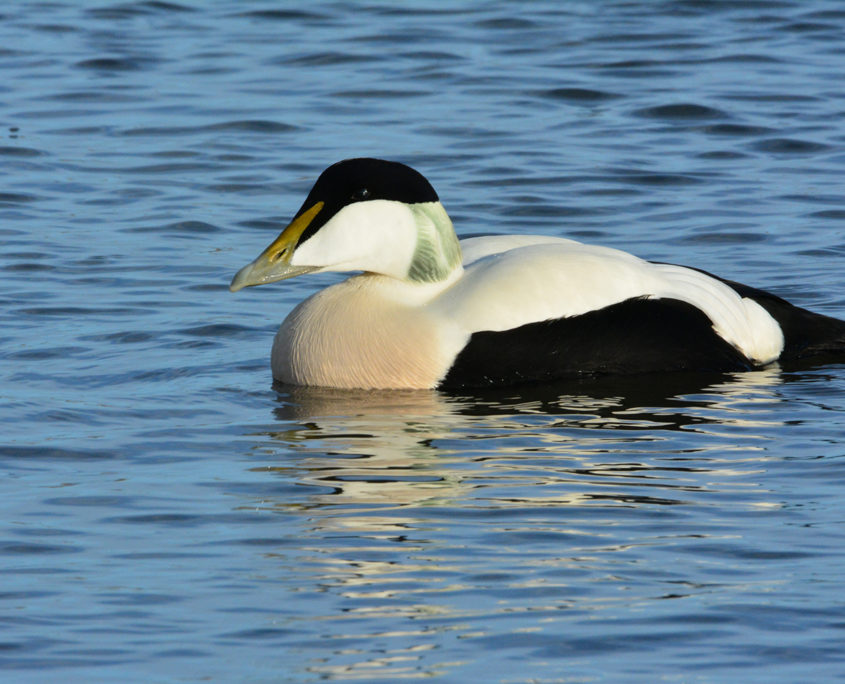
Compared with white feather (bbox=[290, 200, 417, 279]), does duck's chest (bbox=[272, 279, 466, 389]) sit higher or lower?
lower

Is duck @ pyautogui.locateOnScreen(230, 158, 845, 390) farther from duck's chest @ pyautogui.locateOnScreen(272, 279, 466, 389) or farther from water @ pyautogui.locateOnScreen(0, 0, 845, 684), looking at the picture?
water @ pyautogui.locateOnScreen(0, 0, 845, 684)

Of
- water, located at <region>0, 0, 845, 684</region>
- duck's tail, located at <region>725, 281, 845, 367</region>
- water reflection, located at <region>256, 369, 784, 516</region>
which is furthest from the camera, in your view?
duck's tail, located at <region>725, 281, 845, 367</region>

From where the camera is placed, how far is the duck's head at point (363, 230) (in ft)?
21.6

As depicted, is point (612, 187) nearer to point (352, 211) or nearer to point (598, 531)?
point (352, 211)

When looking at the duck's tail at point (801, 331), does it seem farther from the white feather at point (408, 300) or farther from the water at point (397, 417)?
the white feather at point (408, 300)

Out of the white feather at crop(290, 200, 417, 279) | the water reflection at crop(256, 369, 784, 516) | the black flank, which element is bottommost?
the water reflection at crop(256, 369, 784, 516)

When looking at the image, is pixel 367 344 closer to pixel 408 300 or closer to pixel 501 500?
pixel 408 300

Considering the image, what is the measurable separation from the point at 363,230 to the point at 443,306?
1.24 feet

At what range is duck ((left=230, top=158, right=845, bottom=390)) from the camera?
660 centimetres

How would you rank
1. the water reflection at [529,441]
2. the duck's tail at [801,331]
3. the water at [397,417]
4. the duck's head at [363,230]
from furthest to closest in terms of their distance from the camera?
the duck's tail at [801,331] → the duck's head at [363,230] → the water reflection at [529,441] → the water at [397,417]

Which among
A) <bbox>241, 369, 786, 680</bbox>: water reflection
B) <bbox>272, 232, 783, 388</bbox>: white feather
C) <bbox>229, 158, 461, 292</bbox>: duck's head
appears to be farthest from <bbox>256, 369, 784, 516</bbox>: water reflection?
<bbox>229, 158, 461, 292</bbox>: duck's head

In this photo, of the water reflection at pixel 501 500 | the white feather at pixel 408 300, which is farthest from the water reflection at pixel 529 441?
the white feather at pixel 408 300

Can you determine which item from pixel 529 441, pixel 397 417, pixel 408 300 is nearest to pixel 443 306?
pixel 408 300

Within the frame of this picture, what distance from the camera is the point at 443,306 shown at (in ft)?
21.9
